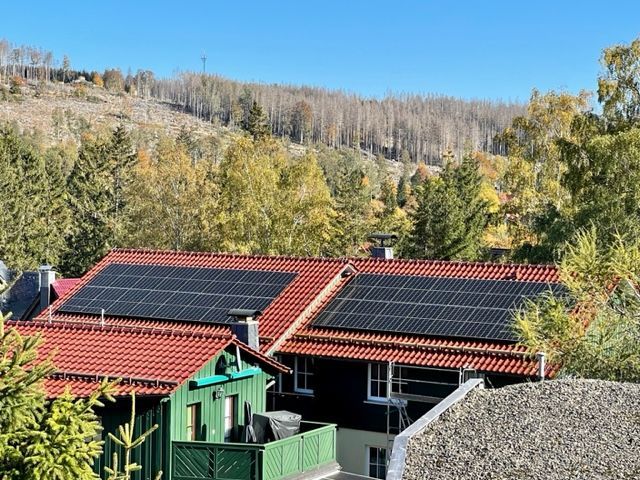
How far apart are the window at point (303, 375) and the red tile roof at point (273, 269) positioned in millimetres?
935

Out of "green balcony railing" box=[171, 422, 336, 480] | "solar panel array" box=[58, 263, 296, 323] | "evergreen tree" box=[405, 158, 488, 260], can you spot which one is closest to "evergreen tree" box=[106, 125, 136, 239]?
"evergreen tree" box=[405, 158, 488, 260]

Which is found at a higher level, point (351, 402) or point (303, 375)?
point (303, 375)

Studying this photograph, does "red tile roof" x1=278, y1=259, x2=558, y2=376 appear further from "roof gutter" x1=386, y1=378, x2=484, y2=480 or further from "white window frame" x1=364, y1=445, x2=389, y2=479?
"roof gutter" x1=386, y1=378, x2=484, y2=480

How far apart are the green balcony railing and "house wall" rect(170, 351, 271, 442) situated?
0.52 meters

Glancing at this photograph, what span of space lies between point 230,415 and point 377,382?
4412 millimetres

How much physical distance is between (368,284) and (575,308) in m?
6.14

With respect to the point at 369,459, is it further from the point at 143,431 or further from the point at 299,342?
the point at 143,431

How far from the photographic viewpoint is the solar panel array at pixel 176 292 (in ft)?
84.0

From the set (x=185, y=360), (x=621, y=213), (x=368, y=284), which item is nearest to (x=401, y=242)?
(x=621, y=213)

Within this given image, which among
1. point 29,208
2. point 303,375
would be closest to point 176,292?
point 303,375

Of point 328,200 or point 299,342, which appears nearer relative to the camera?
point 299,342

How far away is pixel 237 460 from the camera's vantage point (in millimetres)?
17969

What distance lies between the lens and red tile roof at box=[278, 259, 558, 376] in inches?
851

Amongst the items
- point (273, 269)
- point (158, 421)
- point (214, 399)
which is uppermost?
point (273, 269)
